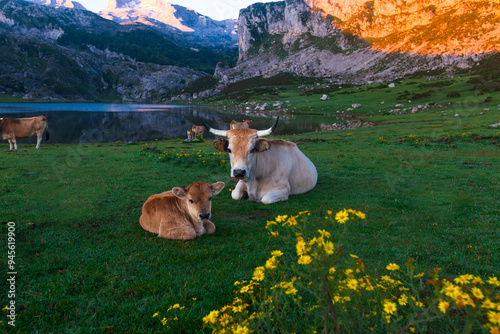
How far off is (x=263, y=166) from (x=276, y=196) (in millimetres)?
1165

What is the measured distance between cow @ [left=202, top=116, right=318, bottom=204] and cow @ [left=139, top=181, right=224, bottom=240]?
5.75 feet

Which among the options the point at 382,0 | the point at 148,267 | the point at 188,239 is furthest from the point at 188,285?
the point at 382,0

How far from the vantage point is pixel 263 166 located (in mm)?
9672

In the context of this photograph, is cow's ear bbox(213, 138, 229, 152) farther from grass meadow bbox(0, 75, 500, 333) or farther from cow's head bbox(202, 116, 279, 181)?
grass meadow bbox(0, 75, 500, 333)

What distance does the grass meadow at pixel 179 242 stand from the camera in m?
4.14

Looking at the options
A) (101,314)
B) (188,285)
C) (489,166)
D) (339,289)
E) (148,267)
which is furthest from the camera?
(489,166)

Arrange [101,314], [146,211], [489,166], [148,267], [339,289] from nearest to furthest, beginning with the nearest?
1. [339,289]
2. [101,314]
3. [148,267]
4. [146,211]
5. [489,166]

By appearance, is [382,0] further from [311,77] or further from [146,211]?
[146,211]

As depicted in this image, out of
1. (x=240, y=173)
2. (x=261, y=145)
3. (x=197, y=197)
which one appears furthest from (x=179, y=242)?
(x=261, y=145)

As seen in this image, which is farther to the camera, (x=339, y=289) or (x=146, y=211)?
(x=146, y=211)

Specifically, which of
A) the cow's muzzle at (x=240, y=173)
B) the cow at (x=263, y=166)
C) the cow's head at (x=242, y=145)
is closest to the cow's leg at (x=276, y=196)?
the cow at (x=263, y=166)

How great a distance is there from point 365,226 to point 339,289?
514cm

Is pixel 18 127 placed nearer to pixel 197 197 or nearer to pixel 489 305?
pixel 197 197

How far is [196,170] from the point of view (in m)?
14.2
